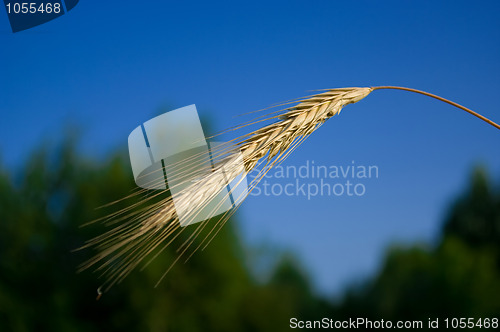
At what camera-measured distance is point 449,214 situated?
51.8ft

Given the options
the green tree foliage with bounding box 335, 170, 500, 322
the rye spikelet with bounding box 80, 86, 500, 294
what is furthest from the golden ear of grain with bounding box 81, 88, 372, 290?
the green tree foliage with bounding box 335, 170, 500, 322

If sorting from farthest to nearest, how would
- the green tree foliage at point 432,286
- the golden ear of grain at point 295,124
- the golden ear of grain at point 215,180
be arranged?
the green tree foliage at point 432,286 → the golden ear of grain at point 295,124 → the golden ear of grain at point 215,180

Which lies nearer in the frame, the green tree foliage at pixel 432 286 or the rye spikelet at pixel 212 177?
the rye spikelet at pixel 212 177

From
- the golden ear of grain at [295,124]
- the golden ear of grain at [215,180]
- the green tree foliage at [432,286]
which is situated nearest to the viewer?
the golden ear of grain at [215,180]

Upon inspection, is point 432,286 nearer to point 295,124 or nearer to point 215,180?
point 295,124

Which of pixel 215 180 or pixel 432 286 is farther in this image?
pixel 432 286

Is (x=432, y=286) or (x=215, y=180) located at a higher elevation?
(x=215, y=180)

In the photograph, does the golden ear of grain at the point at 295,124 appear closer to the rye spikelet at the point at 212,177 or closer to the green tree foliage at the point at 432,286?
the rye spikelet at the point at 212,177

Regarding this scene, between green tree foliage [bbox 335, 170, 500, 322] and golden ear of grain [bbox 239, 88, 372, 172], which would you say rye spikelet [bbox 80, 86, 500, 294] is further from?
green tree foliage [bbox 335, 170, 500, 322]

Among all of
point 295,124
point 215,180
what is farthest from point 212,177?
point 295,124

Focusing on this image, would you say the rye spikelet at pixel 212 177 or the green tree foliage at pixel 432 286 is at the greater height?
the rye spikelet at pixel 212 177

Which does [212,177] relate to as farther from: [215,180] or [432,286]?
[432,286]

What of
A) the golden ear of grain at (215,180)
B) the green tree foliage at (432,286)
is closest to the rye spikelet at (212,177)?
the golden ear of grain at (215,180)

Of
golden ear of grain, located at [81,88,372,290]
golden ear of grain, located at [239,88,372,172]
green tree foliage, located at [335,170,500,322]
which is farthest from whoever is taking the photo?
green tree foliage, located at [335,170,500,322]
